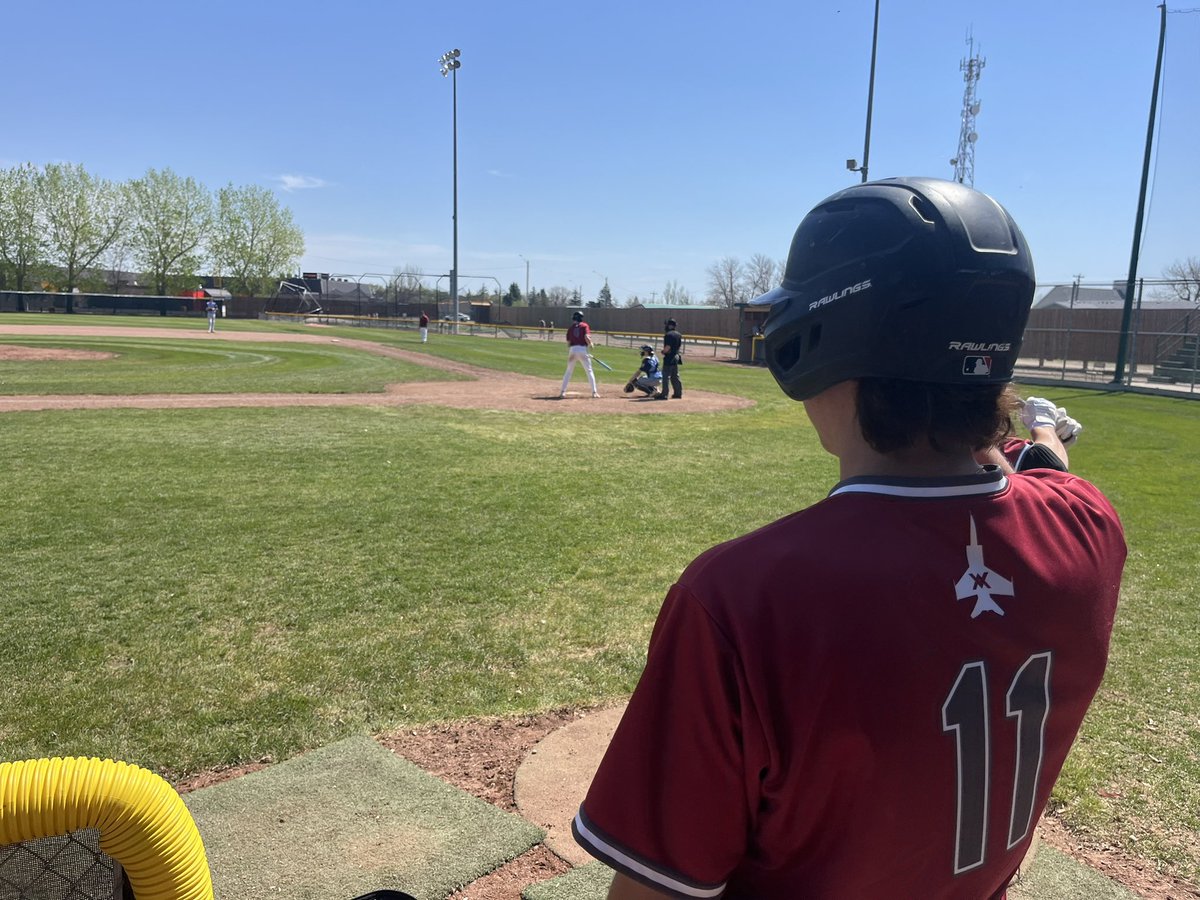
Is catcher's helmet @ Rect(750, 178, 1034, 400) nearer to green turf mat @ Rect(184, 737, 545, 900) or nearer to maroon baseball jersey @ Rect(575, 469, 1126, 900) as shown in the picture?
maroon baseball jersey @ Rect(575, 469, 1126, 900)

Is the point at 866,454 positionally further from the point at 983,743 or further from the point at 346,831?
the point at 346,831

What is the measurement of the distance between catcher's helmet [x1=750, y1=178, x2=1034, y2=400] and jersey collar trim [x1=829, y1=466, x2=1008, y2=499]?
0.16 m

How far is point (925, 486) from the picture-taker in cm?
119

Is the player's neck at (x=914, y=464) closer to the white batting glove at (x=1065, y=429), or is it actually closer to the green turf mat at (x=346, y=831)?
the white batting glove at (x=1065, y=429)

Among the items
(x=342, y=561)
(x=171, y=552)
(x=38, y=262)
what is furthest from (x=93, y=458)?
(x=38, y=262)

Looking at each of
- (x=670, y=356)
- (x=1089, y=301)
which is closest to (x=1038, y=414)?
(x=670, y=356)

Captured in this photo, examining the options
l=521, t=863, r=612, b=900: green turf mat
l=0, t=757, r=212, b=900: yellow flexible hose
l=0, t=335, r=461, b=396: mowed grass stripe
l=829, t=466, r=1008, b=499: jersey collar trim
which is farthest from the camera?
l=0, t=335, r=461, b=396: mowed grass stripe

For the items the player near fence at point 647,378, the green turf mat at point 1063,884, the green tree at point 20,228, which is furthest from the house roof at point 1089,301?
the green tree at point 20,228

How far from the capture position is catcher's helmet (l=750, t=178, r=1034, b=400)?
1277mm

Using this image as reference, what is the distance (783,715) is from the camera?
3.51ft

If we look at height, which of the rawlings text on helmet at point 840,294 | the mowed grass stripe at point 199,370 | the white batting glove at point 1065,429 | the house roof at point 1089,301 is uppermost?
the house roof at point 1089,301

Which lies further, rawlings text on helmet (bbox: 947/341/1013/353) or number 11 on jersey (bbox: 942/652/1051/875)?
rawlings text on helmet (bbox: 947/341/1013/353)

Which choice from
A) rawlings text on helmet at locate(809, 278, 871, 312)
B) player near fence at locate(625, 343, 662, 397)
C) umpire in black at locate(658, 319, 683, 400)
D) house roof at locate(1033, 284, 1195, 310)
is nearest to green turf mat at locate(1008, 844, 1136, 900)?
rawlings text on helmet at locate(809, 278, 871, 312)

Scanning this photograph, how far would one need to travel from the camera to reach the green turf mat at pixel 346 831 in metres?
2.78
